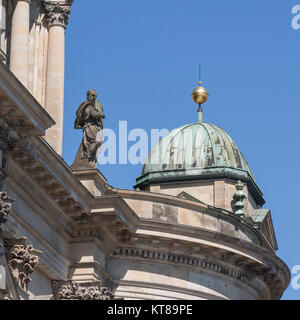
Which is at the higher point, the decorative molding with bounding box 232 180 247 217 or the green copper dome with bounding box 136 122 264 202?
the green copper dome with bounding box 136 122 264 202

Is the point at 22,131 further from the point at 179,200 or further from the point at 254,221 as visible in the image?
the point at 254,221

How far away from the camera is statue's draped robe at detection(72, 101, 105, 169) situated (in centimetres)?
4384

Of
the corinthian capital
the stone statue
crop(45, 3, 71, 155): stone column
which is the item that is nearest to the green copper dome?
crop(45, 3, 71, 155): stone column

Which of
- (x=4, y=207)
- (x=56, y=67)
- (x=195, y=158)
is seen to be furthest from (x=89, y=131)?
(x=195, y=158)

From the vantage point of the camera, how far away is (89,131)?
43.8m

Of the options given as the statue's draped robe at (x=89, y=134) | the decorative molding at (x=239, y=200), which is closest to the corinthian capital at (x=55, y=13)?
the statue's draped robe at (x=89, y=134)

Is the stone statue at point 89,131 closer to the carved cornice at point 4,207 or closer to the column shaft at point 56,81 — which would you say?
the column shaft at point 56,81

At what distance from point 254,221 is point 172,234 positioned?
1156 centimetres

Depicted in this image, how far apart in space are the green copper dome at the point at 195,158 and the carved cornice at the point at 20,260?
21.2 metres

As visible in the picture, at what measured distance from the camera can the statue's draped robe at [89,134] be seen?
144 feet

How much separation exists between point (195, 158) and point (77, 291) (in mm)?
17712

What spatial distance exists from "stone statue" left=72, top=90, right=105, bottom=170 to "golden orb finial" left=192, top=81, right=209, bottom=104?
20931 mm

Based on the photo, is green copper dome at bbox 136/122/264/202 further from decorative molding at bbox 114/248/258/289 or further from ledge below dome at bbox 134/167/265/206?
decorative molding at bbox 114/248/258/289
